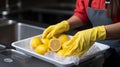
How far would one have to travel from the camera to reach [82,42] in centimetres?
82

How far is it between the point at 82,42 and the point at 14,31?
2.23 feet

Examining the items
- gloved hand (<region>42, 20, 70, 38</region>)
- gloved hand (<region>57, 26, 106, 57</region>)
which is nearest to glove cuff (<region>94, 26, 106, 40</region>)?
gloved hand (<region>57, 26, 106, 57</region>)

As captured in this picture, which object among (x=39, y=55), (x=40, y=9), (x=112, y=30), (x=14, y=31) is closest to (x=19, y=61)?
(x=39, y=55)

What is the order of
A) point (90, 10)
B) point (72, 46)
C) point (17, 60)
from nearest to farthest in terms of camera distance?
1. point (72, 46)
2. point (17, 60)
3. point (90, 10)

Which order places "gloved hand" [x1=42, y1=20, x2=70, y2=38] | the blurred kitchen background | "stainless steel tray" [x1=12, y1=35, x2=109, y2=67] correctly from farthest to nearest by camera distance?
the blurred kitchen background < "gloved hand" [x1=42, y1=20, x2=70, y2=38] < "stainless steel tray" [x1=12, y1=35, x2=109, y2=67]

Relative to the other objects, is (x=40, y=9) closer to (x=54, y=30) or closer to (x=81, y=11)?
(x=81, y=11)

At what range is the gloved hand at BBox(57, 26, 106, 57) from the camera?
32.2 inches

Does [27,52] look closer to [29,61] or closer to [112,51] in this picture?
[29,61]

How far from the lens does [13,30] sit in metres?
1.41

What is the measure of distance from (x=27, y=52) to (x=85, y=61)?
0.69 ft

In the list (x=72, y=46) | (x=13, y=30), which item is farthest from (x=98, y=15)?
(x=13, y=30)

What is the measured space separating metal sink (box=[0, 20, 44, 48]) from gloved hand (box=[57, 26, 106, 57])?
49 cm

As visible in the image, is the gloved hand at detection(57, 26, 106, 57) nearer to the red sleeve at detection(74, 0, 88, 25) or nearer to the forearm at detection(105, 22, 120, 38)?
the forearm at detection(105, 22, 120, 38)

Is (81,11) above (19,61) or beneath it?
above
